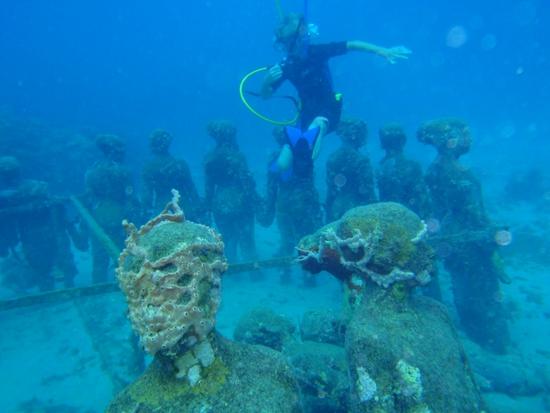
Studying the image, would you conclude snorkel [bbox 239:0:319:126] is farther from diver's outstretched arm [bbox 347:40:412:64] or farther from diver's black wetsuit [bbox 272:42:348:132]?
diver's outstretched arm [bbox 347:40:412:64]

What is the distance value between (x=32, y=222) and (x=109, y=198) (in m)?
1.85

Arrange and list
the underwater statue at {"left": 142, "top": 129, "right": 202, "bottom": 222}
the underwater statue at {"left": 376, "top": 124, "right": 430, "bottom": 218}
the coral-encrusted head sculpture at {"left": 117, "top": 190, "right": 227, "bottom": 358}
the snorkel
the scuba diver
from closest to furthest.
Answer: the coral-encrusted head sculpture at {"left": 117, "top": 190, "right": 227, "bottom": 358}
the snorkel
the scuba diver
the underwater statue at {"left": 376, "top": 124, "right": 430, "bottom": 218}
the underwater statue at {"left": 142, "top": 129, "right": 202, "bottom": 222}

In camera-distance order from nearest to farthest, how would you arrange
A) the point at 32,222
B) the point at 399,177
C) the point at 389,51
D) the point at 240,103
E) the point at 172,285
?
the point at 172,285 < the point at 389,51 < the point at 399,177 < the point at 32,222 < the point at 240,103

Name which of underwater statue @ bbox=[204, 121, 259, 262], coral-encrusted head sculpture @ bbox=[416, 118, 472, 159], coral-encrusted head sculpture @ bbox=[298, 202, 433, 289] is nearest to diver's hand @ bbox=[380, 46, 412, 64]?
coral-encrusted head sculpture @ bbox=[416, 118, 472, 159]

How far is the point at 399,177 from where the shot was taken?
27.4 ft

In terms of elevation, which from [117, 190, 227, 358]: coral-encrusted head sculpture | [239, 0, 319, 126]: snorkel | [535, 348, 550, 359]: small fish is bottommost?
[535, 348, 550, 359]: small fish

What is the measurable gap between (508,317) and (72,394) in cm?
901

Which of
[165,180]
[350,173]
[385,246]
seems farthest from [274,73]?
[385,246]

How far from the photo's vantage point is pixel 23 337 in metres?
8.56

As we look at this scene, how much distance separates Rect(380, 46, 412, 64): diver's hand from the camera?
7.34 m

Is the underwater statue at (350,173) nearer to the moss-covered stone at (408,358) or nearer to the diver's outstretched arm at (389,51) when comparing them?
the diver's outstretched arm at (389,51)

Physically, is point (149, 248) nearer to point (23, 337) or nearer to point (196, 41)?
point (23, 337)

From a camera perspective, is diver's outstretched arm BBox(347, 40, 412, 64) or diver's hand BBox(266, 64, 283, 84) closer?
diver's outstretched arm BBox(347, 40, 412, 64)

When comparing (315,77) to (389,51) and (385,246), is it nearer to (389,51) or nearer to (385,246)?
(389,51)
